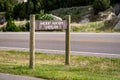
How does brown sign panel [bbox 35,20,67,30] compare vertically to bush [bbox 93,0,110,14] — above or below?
above

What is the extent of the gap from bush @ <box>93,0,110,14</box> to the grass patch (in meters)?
24.7

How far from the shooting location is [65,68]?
10320 millimetres

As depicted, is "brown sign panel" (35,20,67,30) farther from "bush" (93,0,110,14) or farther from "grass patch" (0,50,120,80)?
"bush" (93,0,110,14)

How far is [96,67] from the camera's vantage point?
34.2ft

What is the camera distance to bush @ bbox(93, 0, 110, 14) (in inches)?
1467

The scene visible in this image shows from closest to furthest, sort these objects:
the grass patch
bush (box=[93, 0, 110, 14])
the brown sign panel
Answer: the grass patch
the brown sign panel
bush (box=[93, 0, 110, 14])

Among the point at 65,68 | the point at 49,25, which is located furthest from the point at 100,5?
the point at 65,68

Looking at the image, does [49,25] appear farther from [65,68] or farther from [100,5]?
[100,5]

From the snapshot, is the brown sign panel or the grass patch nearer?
the grass patch

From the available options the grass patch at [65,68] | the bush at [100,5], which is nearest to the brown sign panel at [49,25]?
the grass patch at [65,68]

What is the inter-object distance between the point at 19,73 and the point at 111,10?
97.8 feet

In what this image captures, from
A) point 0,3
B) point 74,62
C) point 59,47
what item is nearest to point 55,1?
point 0,3

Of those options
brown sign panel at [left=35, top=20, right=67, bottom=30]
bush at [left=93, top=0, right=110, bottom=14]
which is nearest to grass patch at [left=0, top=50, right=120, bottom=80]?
brown sign panel at [left=35, top=20, right=67, bottom=30]

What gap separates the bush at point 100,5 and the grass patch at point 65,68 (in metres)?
24.7
